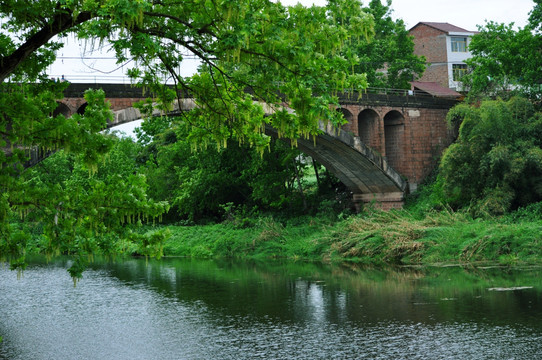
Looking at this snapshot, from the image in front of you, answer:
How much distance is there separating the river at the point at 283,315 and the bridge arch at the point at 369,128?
42.5 ft

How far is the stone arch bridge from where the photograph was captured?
36.8 meters

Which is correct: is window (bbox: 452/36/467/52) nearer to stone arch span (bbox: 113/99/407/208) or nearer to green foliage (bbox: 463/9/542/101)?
green foliage (bbox: 463/9/542/101)

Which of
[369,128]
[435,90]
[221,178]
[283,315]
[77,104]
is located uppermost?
[435,90]

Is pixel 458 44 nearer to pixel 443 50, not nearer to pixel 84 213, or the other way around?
pixel 443 50

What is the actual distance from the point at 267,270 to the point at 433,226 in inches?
286

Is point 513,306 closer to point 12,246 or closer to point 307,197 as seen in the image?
point 12,246

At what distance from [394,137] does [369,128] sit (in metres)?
2.26

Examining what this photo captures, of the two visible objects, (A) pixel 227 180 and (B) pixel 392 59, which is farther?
(B) pixel 392 59

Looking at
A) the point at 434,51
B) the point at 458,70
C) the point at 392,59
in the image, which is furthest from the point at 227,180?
the point at 434,51

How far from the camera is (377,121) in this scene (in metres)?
37.9

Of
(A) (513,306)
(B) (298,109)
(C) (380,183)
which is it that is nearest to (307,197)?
(C) (380,183)

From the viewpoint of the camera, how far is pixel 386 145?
40.0 meters

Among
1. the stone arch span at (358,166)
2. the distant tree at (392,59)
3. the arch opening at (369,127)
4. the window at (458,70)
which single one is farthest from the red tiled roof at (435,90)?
the window at (458,70)

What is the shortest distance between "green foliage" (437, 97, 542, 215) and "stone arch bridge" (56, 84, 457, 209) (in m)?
5.00
